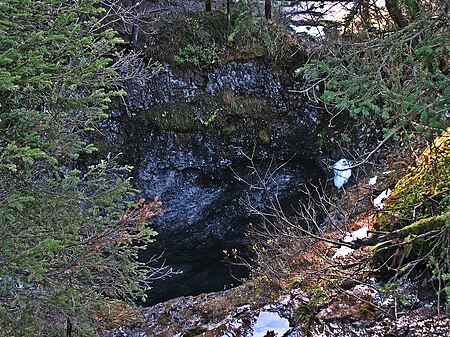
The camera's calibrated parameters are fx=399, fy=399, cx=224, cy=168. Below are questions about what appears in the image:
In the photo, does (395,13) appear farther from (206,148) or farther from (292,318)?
(206,148)

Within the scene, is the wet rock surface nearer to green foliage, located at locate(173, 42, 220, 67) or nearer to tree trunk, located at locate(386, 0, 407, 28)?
tree trunk, located at locate(386, 0, 407, 28)

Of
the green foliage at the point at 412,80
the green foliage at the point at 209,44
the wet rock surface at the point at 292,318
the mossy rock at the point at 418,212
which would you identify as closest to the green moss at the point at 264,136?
the green foliage at the point at 209,44

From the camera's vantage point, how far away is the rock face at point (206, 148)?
9.02m

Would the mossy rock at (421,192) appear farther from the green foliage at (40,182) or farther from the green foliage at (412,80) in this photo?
the green foliage at (40,182)

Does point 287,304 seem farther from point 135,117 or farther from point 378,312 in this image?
point 135,117

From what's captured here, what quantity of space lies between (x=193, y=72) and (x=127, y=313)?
5.60 m

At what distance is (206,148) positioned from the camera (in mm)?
9266

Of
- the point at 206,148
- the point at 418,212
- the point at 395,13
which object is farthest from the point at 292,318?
the point at 206,148

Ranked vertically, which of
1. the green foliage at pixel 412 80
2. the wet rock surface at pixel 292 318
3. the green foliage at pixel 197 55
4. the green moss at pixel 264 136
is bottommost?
the wet rock surface at pixel 292 318

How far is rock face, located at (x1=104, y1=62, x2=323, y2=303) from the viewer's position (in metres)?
9.02

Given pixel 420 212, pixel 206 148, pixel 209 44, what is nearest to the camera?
pixel 420 212

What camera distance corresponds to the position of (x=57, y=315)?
386 centimetres

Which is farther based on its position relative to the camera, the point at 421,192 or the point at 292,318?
the point at 292,318

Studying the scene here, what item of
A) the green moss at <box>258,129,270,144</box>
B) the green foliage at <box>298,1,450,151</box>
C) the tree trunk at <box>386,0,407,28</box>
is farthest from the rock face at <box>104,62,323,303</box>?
the green foliage at <box>298,1,450,151</box>
